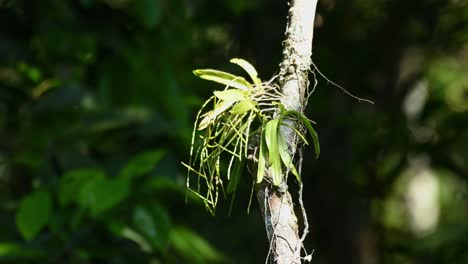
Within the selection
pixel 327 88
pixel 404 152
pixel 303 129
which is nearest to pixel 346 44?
pixel 327 88

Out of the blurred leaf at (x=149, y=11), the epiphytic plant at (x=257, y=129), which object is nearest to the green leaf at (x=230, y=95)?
the epiphytic plant at (x=257, y=129)

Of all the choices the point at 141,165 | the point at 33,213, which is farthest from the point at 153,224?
the point at 33,213

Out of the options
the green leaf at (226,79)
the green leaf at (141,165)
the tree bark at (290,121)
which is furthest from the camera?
the green leaf at (141,165)

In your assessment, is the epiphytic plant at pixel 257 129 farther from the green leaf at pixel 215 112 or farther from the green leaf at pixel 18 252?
the green leaf at pixel 18 252

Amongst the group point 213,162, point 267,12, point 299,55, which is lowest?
point 213,162

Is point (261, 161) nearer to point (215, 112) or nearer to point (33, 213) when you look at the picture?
point (215, 112)

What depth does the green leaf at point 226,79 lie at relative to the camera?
3.09 ft

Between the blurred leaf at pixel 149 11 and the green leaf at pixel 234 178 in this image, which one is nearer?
the green leaf at pixel 234 178

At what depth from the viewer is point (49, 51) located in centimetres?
250

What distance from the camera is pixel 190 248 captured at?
238 centimetres

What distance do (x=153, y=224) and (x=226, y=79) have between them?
1.29 meters

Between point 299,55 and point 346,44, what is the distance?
226cm

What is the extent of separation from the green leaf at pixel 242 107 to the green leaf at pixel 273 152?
54mm

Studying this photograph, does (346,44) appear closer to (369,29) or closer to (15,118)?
(369,29)
